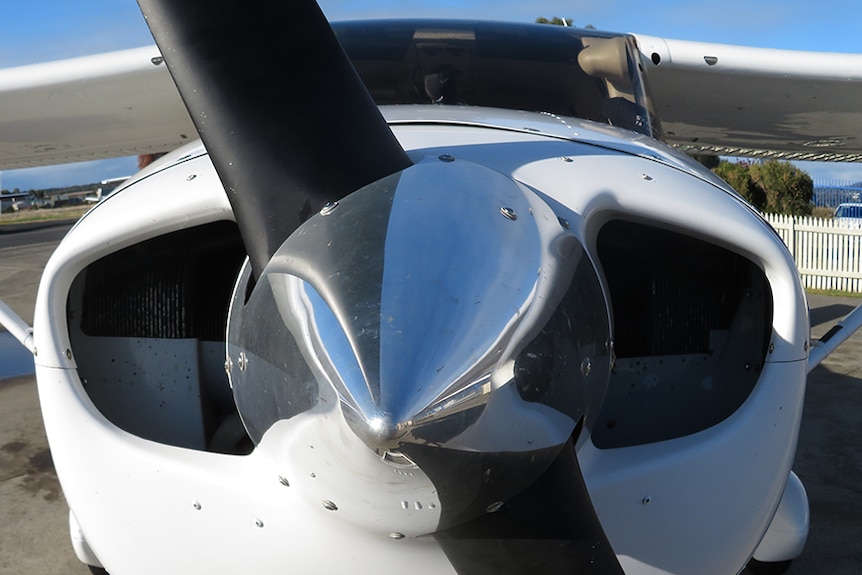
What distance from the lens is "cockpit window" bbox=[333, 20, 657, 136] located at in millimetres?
3279

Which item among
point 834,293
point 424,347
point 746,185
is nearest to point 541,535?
point 424,347

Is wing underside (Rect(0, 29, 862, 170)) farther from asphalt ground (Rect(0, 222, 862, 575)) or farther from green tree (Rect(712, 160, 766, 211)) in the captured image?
green tree (Rect(712, 160, 766, 211))

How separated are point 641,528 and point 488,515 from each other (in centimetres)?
55

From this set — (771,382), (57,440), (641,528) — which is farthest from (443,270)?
(57,440)

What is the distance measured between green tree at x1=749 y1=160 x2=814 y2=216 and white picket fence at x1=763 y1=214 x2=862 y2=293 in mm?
7456

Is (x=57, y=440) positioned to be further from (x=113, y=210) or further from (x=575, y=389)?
(x=575, y=389)

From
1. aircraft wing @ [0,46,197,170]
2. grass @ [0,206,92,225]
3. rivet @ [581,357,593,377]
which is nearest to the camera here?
rivet @ [581,357,593,377]

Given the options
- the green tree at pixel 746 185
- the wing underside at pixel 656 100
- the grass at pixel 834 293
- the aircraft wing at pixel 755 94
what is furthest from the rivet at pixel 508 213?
the green tree at pixel 746 185

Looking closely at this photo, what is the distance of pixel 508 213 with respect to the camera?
1582 mm

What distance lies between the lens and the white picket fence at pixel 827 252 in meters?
14.0

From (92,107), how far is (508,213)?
4.02 meters

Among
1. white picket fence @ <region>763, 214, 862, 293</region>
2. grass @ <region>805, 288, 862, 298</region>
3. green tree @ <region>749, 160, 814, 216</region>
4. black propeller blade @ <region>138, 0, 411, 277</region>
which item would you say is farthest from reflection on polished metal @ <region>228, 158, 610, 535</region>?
green tree @ <region>749, 160, 814, 216</region>

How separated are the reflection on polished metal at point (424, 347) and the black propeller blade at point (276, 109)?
18cm

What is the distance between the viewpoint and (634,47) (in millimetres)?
3756
